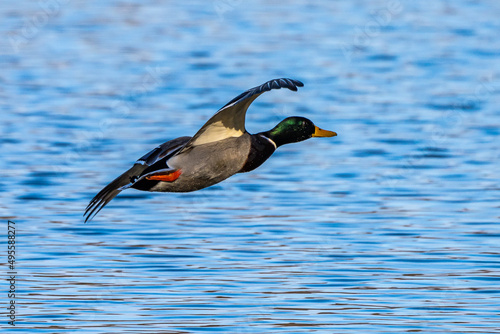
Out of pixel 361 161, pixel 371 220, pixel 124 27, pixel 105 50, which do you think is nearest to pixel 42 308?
pixel 371 220

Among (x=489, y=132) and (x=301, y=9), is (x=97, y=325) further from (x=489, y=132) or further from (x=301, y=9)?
(x=301, y=9)

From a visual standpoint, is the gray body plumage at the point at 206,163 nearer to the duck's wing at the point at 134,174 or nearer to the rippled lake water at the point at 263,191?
the duck's wing at the point at 134,174

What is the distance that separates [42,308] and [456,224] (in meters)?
6.13

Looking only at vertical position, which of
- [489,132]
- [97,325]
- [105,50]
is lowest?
[97,325]

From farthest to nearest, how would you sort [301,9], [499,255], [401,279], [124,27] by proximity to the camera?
[301,9], [124,27], [499,255], [401,279]

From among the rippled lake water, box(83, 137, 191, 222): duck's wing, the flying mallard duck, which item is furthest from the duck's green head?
the rippled lake water

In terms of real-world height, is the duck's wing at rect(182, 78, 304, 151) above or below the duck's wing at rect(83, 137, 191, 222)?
above

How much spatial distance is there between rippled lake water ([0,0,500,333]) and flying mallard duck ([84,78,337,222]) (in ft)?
6.44

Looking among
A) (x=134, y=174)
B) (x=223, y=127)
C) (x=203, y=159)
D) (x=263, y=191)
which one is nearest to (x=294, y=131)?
(x=223, y=127)

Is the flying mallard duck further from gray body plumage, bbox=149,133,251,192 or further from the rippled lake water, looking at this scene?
the rippled lake water

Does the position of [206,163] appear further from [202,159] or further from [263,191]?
[263,191]

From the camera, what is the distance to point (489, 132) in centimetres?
2298

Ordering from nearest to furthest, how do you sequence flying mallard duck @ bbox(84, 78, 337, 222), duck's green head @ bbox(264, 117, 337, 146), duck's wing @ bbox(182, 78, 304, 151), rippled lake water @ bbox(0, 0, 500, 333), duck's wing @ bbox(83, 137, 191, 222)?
1. flying mallard duck @ bbox(84, 78, 337, 222)
2. duck's wing @ bbox(182, 78, 304, 151)
3. duck's wing @ bbox(83, 137, 191, 222)
4. duck's green head @ bbox(264, 117, 337, 146)
5. rippled lake water @ bbox(0, 0, 500, 333)

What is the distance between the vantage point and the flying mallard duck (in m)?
9.90
